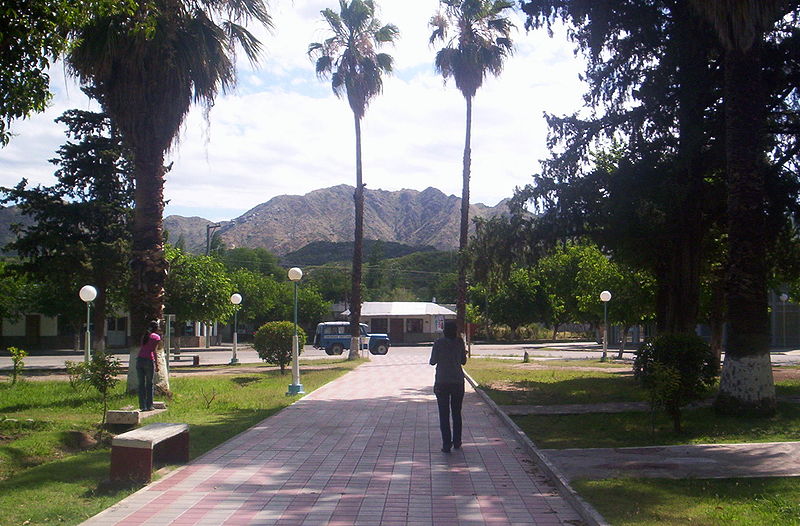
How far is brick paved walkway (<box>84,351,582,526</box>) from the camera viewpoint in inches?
253

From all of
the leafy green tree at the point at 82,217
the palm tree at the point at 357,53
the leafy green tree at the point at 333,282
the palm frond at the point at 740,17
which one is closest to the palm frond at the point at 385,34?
the palm tree at the point at 357,53

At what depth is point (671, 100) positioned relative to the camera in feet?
55.4

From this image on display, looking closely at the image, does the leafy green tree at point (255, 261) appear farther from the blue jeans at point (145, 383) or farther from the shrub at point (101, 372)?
the shrub at point (101, 372)

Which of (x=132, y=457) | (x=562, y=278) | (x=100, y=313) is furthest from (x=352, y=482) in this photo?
(x=562, y=278)

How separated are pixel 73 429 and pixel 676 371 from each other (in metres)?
9.10

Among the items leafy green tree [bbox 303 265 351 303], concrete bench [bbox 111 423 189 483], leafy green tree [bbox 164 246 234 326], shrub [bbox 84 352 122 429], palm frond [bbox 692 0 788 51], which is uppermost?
palm frond [bbox 692 0 788 51]

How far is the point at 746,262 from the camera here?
12.8 metres

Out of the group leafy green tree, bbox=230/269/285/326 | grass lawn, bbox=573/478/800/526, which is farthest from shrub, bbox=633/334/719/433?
leafy green tree, bbox=230/269/285/326

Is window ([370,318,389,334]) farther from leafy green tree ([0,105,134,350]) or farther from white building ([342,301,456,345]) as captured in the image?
leafy green tree ([0,105,134,350])

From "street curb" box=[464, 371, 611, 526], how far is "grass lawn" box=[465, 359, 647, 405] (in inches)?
114

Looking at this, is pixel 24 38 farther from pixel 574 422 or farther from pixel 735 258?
pixel 735 258

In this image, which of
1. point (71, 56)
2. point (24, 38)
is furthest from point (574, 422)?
point (71, 56)

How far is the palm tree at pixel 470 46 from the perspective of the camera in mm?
31156

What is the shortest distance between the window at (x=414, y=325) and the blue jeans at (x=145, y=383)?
4859 cm
